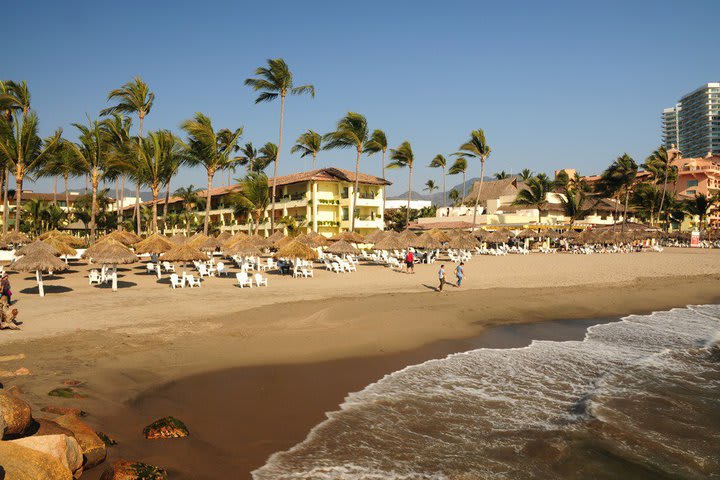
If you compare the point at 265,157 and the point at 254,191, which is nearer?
the point at 254,191

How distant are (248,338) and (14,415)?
560cm

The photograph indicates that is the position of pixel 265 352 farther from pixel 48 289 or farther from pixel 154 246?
pixel 154 246

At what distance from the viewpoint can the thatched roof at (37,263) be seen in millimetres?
14156

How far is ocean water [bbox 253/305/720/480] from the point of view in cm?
516

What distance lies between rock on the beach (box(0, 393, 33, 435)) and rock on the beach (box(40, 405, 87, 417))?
91 centimetres

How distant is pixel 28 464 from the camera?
3.86m

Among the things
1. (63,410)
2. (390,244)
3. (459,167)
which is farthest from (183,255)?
(459,167)

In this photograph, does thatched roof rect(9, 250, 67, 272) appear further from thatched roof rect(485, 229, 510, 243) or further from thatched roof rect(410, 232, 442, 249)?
thatched roof rect(485, 229, 510, 243)

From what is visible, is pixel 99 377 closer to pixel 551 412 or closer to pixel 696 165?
pixel 551 412

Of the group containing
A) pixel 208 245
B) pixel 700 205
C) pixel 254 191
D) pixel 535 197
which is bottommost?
pixel 208 245

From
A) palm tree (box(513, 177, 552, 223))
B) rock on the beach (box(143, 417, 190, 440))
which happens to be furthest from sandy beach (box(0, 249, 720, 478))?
palm tree (box(513, 177, 552, 223))

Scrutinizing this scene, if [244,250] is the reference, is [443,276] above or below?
below

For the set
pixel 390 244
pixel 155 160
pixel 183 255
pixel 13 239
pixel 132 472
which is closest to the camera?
pixel 132 472

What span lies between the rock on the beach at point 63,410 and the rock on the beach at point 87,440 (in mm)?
586
